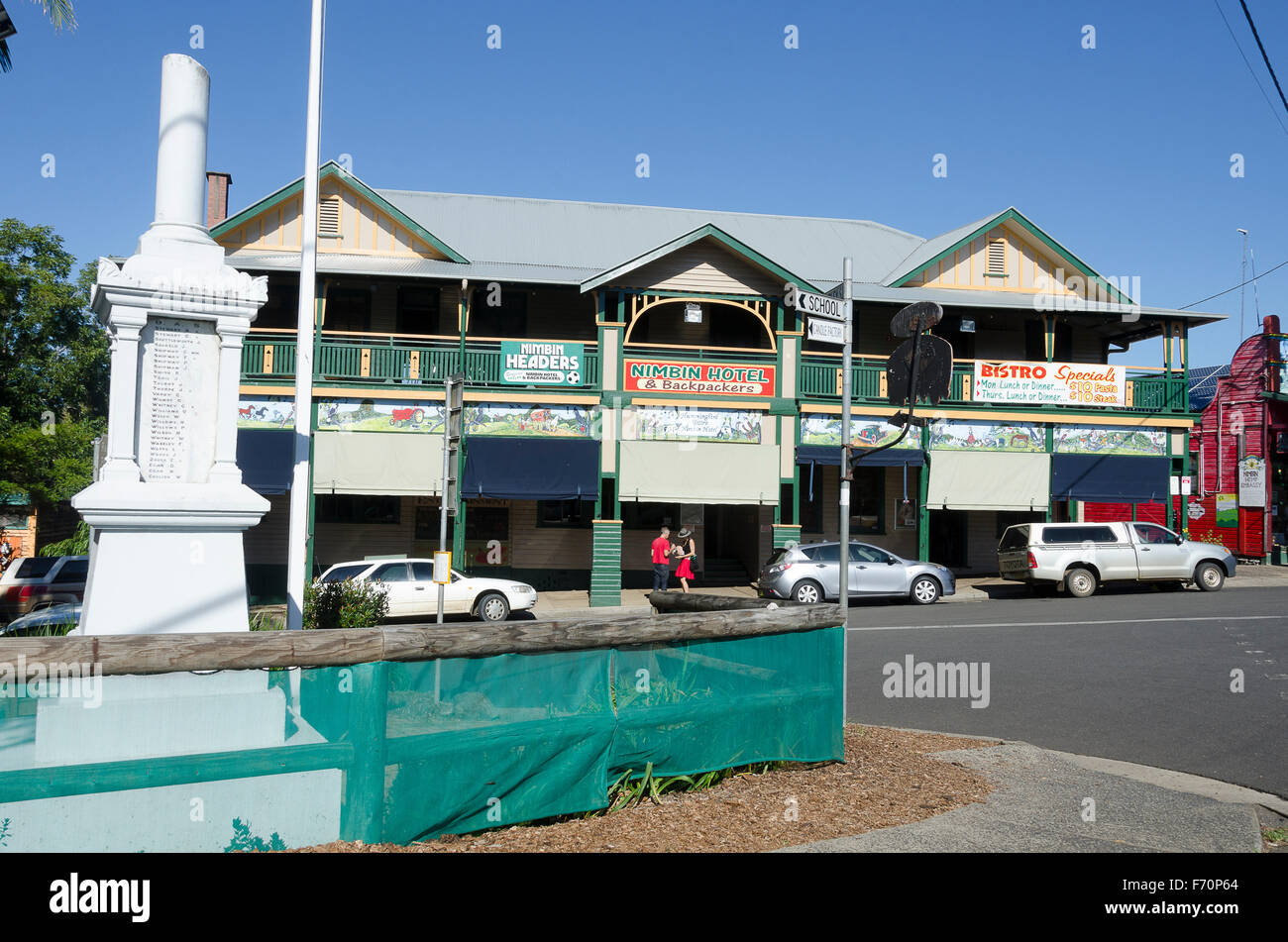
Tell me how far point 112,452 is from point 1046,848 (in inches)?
247

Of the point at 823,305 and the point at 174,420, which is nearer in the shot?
the point at 174,420

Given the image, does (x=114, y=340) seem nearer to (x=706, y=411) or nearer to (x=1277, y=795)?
(x=1277, y=795)

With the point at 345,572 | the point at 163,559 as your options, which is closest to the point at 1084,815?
the point at 163,559

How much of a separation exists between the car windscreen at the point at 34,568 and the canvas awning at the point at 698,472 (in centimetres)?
1075

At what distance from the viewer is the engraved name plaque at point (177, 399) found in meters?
7.20

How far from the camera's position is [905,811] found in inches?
235

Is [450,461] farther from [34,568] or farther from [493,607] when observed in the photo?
[34,568]

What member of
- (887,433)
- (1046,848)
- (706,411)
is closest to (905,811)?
(1046,848)

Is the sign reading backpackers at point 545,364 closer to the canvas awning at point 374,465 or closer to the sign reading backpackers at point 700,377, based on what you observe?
the sign reading backpackers at point 700,377

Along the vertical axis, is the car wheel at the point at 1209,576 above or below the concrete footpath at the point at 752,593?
above

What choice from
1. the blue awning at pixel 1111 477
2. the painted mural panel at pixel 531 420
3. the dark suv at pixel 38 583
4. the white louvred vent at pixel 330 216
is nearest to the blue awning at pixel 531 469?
the painted mural panel at pixel 531 420

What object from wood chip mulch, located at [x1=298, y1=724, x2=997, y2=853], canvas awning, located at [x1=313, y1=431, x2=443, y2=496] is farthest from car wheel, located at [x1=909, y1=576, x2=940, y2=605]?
wood chip mulch, located at [x1=298, y1=724, x2=997, y2=853]

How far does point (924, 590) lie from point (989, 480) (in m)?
4.69

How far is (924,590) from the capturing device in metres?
20.5
